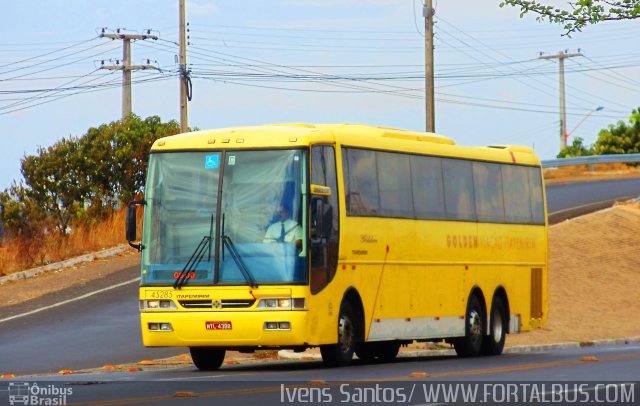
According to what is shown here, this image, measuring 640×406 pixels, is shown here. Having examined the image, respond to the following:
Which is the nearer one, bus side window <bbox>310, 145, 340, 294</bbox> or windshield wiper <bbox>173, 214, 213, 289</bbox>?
bus side window <bbox>310, 145, 340, 294</bbox>

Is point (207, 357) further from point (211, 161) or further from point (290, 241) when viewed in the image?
point (211, 161)

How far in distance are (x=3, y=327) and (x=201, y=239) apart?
40.4 feet

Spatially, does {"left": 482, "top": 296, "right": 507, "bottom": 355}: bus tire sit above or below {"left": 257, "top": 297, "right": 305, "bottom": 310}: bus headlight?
below

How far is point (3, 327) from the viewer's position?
31797 millimetres

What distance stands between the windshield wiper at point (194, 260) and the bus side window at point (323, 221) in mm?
1468

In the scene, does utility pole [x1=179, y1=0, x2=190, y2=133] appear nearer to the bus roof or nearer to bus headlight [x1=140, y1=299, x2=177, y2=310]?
the bus roof

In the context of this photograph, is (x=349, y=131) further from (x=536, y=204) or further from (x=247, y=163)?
(x=536, y=204)

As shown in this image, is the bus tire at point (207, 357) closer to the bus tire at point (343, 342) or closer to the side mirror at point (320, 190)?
the bus tire at point (343, 342)

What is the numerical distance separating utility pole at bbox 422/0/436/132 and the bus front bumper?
22.9 meters

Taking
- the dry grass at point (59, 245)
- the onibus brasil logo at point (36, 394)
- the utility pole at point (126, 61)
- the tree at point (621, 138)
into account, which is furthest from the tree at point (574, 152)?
the onibus brasil logo at point (36, 394)

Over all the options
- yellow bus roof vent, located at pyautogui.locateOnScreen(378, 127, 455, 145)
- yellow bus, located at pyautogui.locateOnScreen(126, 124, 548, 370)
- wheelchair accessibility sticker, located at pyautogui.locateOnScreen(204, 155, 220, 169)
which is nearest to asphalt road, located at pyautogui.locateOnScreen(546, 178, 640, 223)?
yellow bus roof vent, located at pyautogui.locateOnScreen(378, 127, 455, 145)

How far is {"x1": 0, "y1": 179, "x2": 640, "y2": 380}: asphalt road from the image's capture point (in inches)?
1015

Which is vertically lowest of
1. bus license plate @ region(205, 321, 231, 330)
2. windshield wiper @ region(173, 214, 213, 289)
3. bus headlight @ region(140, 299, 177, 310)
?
bus license plate @ region(205, 321, 231, 330)

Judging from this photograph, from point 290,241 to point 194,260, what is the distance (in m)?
1.39
